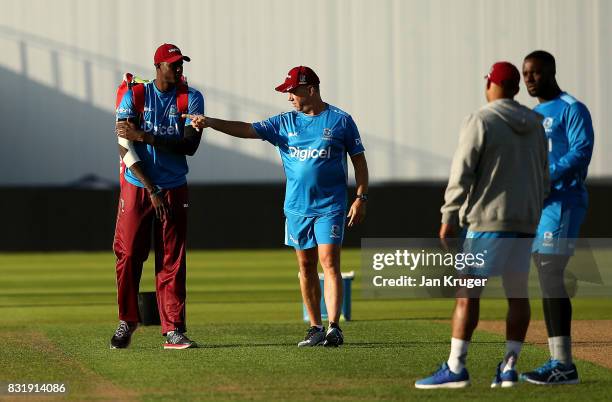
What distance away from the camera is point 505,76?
7.90 meters

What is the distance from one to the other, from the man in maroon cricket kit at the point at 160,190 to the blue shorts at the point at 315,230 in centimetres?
81

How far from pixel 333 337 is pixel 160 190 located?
63.7 inches

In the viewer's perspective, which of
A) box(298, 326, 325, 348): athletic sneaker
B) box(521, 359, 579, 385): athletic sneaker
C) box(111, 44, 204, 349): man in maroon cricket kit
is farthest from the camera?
box(298, 326, 325, 348): athletic sneaker

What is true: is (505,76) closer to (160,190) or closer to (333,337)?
(333,337)

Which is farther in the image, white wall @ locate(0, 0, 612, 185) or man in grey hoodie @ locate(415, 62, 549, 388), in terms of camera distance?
white wall @ locate(0, 0, 612, 185)

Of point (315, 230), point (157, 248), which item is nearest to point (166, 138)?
point (157, 248)

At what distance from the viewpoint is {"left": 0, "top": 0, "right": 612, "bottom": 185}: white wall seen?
29375 mm

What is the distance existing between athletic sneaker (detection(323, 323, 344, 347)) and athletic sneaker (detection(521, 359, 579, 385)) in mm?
2227

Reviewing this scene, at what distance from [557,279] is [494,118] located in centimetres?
114

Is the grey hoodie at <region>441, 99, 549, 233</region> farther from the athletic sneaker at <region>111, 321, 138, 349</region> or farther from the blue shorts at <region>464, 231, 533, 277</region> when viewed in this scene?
the athletic sneaker at <region>111, 321, 138, 349</region>

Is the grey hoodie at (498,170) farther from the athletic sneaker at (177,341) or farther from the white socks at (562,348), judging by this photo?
the athletic sneaker at (177,341)

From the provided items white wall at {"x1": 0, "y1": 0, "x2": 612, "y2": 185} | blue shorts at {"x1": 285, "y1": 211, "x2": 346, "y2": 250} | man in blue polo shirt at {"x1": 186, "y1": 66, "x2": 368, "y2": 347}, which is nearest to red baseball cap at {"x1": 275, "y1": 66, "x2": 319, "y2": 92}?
man in blue polo shirt at {"x1": 186, "y1": 66, "x2": 368, "y2": 347}

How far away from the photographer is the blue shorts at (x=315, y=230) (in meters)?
10.4

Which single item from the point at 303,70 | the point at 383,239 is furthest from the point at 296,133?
the point at 383,239
